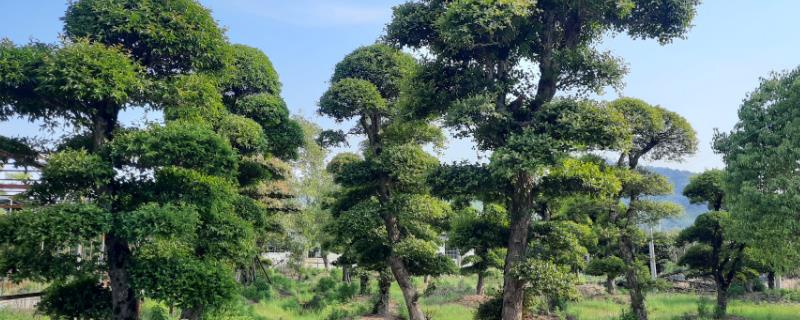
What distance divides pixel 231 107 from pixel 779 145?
37.6 feet

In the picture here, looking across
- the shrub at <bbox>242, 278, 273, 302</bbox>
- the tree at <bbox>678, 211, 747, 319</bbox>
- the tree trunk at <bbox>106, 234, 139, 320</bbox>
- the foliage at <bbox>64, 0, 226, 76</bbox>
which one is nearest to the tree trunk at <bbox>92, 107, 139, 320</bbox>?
the tree trunk at <bbox>106, 234, 139, 320</bbox>

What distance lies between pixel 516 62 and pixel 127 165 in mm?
6451

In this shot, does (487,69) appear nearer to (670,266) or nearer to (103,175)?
(103,175)

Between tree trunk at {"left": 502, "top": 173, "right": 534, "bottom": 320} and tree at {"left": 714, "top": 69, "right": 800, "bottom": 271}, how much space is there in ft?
15.0

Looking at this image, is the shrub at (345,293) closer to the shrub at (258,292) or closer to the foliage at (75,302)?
the shrub at (258,292)

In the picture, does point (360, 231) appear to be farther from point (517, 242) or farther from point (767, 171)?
point (767, 171)

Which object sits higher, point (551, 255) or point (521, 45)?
point (521, 45)

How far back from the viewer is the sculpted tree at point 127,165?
270 inches

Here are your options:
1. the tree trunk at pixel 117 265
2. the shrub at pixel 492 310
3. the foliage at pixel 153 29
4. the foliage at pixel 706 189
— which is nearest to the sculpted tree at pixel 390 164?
the shrub at pixel 492 310

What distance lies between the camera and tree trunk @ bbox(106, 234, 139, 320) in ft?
25.1

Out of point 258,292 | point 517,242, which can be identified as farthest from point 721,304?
point 258,292

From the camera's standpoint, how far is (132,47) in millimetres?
8047

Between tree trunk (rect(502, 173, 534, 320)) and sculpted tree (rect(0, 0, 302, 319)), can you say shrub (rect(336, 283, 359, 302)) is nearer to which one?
sculpted tree (rect(0, 0, 302, 319))

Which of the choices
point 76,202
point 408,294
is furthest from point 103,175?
point 408,294
